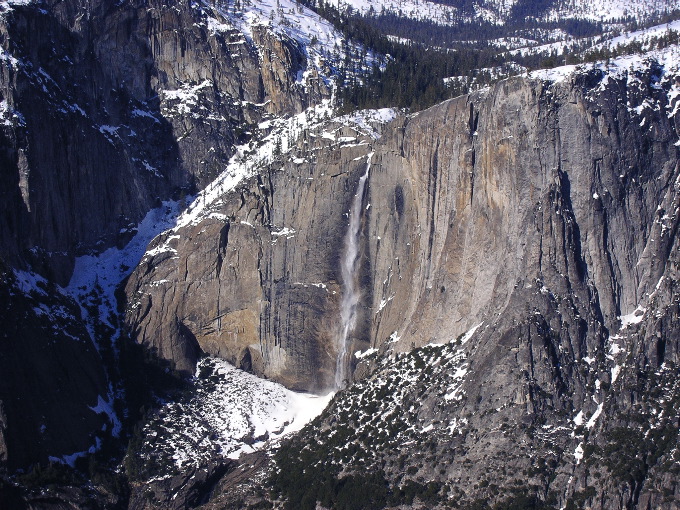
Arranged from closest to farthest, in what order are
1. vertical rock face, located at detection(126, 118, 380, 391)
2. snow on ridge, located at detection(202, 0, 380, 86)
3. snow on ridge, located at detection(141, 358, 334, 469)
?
snow on ridge, located at detection(141, 358, 334, 469)
vertical rock face, located at detection(126, 118, 380, 391)
snow on ridge, located at detection(202, 0, 380, 86)

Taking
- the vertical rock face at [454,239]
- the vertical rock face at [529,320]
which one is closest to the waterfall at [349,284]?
the vertical rock face at [454,239]

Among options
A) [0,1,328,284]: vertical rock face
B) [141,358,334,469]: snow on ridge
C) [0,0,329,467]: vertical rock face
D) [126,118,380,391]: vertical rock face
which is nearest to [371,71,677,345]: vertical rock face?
[126,118,380,391]: vertical rock face

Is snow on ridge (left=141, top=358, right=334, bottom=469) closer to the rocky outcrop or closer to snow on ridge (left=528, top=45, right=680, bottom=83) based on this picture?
the rocky outcrop

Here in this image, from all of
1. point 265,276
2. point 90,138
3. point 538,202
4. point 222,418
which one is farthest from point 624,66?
point 90,138

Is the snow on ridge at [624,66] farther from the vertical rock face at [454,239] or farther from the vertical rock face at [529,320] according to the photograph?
the vertical rock face at [454,239]

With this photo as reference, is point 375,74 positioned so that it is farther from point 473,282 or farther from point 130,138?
point 473,282

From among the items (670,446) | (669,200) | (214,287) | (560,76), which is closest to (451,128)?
(560,76)

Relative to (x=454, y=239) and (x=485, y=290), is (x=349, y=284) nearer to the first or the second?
(x=454, y=239)

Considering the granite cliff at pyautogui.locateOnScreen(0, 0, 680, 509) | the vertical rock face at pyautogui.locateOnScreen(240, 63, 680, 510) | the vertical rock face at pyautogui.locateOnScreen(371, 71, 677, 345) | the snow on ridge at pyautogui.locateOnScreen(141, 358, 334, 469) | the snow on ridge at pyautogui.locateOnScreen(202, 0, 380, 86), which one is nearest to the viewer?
the vertical rock face at pyautogui.locateOnScreen(240, 63, 680, 510)

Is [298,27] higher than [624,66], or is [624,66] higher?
[298,27]
